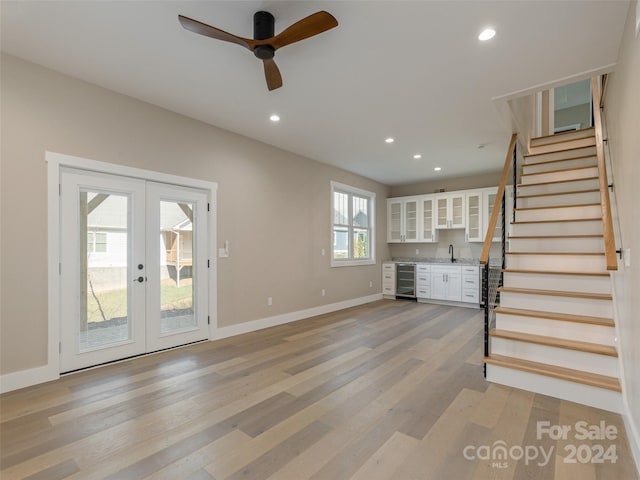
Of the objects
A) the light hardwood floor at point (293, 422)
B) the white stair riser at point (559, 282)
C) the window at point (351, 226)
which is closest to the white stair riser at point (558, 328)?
the white stair riser at point (559, 282)

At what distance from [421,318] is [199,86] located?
15.4ft

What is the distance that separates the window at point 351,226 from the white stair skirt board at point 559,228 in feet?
10.5

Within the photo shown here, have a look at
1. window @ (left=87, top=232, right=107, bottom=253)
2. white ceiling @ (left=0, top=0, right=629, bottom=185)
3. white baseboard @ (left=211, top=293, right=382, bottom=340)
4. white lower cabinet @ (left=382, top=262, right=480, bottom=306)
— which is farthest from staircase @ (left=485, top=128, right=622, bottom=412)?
window @ (left=87, top=232, right=107, bottom=253)

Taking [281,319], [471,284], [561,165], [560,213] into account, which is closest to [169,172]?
[281,319]

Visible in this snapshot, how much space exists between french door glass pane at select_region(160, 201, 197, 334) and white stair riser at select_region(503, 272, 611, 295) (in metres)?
3.78

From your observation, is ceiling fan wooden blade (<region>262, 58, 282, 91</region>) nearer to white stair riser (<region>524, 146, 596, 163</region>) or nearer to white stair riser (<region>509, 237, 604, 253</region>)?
white stair riser (<region>509, 237, 604, 253</region>)

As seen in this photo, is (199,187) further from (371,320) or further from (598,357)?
(598,357)

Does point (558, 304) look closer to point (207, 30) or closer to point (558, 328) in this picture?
point (558, 328)

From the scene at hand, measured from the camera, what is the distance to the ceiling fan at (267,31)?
198 centimetres

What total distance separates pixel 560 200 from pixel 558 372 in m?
2.51

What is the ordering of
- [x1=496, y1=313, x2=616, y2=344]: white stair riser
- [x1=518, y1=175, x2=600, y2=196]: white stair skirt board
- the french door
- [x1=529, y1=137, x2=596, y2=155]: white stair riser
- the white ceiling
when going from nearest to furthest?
the white ceiling, [x1=496, y1=313, x2=616, y2=344]: white stair riser, the french door, [x1=518, y1=175, x2=600, y2=196]: white stair skirt board, [x1=529, y1=137, x2=596, y2=155]: white stair riser

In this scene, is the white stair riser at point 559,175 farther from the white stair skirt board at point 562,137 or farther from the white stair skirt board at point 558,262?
the white stair skirt board at point 558,262

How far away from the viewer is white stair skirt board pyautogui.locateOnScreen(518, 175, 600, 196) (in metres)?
3.99

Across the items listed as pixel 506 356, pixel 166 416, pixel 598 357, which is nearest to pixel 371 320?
pixel 506 356
